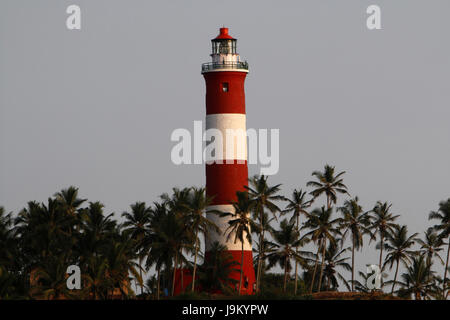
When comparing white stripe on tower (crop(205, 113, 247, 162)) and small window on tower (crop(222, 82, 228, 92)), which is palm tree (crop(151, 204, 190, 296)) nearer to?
white stripe on tower (crop(205, 113, 247, 162))

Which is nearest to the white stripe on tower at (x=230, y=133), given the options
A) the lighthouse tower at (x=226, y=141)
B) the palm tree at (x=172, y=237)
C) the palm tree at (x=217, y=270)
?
the lighthouse tower at (x=226, y=141)

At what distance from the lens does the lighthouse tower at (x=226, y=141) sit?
132 meters

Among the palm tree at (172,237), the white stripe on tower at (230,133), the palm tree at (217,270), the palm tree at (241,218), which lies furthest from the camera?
the palm tree at (217,270)

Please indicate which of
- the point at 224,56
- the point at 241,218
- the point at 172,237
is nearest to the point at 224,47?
the point at 224,56

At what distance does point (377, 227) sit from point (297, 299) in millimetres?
30174

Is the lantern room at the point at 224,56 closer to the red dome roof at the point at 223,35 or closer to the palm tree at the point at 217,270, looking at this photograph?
the red dome roof at the point at 223,35

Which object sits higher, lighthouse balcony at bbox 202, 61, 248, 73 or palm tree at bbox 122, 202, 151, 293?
lighthouse balcony at bbox 202, 61, 248, 73

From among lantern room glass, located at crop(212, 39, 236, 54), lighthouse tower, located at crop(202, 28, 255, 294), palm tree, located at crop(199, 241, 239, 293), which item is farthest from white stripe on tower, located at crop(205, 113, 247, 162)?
→ palm tree, located at crop(199, 241, 239, 293)

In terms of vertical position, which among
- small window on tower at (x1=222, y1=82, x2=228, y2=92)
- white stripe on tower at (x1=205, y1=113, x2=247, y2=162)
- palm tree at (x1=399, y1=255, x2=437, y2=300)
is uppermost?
small window on tower at (x1=222, y1=82, x2=228, y2=92)

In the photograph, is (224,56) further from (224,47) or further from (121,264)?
(121,264)

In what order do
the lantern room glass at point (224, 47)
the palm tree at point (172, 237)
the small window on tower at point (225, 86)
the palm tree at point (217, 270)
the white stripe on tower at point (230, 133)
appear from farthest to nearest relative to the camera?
the lantern room glass at point (224, 47) → the small window on tower at point (225, 86) → the palm tree at point (217, 270) → the white stripe on tower at point (230, 133) → the palm tree at point (172, 237)

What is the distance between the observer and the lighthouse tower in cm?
13200
